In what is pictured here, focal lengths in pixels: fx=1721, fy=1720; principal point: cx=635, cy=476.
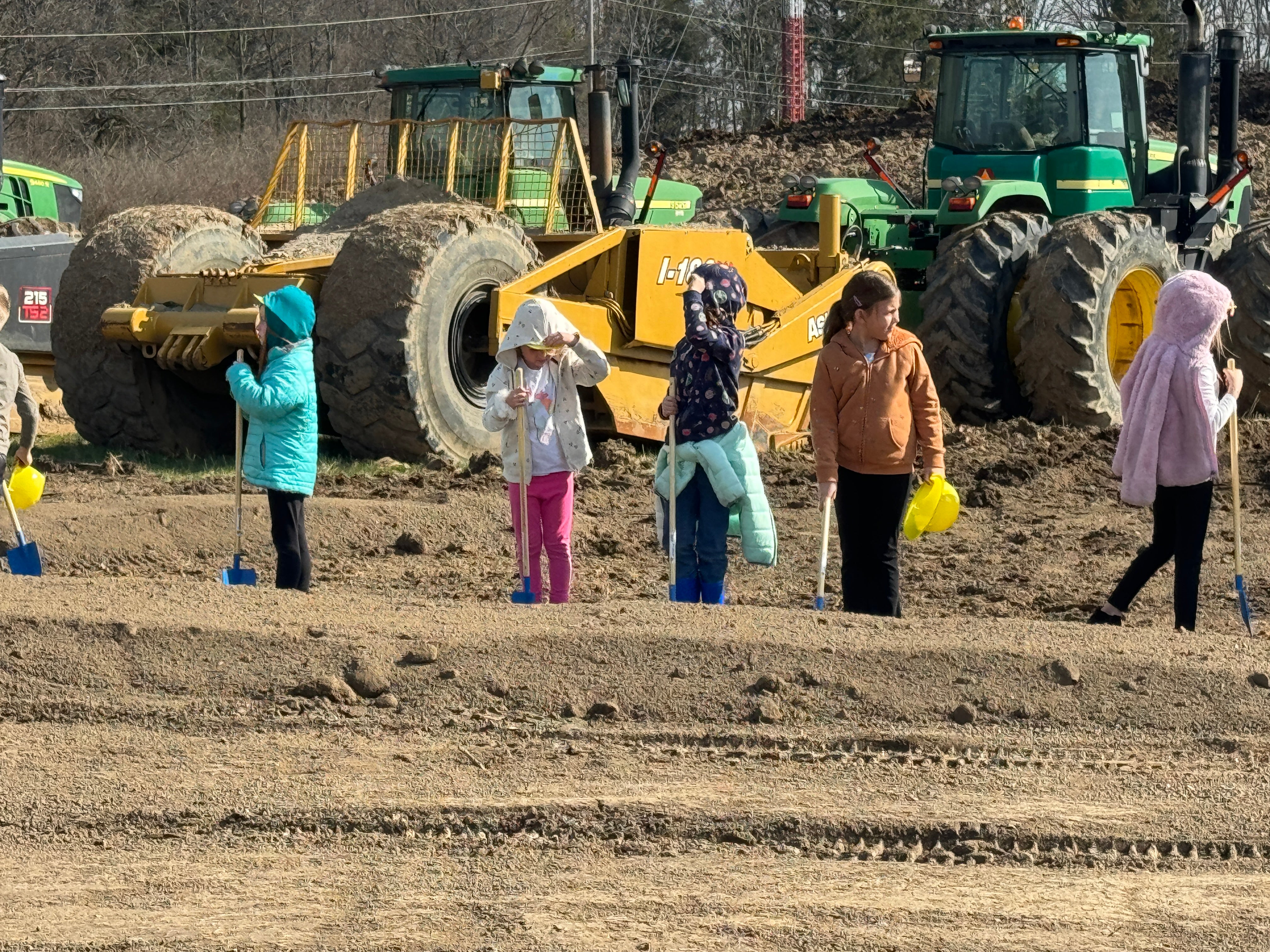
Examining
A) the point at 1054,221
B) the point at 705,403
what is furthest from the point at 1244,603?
the point at 1054,221

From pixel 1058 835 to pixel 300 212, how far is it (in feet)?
30.9

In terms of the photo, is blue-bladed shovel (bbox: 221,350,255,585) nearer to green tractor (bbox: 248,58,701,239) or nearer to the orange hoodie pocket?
the orange hoodie pocket

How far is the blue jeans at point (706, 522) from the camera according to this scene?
7031 mm

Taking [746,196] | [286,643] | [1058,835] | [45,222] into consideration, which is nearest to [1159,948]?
[1058,835]

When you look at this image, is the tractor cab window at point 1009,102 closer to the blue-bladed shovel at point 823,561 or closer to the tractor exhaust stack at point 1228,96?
the tractor exhaust stack at point 1228,96

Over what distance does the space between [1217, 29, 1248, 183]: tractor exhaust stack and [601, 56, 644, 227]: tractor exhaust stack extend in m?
4.30

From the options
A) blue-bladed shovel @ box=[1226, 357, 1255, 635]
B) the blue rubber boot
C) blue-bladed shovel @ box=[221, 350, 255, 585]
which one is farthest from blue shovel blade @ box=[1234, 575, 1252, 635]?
blue-bladed shovel @ box=[221, 350, 255, 585]

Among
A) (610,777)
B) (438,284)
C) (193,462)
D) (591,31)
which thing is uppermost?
(591,31)

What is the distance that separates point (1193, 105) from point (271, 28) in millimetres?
26128

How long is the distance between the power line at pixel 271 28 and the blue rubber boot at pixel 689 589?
28.0 m

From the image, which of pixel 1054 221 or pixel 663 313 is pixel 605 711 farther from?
pixel 1054 221

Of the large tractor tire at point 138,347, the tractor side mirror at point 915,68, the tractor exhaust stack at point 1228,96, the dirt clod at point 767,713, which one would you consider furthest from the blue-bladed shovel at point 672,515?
the tractor exhaust stack at point 1228,96

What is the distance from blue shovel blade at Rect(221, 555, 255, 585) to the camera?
25.2 feet

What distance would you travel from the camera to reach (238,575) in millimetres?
7719
